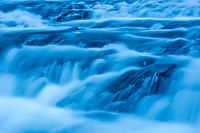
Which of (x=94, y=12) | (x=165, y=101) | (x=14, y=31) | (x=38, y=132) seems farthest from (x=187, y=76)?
(x=94, y=12)

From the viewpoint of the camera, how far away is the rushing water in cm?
270

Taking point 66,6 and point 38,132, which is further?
point 66,6

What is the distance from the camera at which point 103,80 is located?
3.37m

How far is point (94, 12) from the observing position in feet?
23.8

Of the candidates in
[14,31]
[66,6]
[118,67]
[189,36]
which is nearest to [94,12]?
[66,6]

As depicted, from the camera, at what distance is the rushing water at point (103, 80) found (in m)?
2.70

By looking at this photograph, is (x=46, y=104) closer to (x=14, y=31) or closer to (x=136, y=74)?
(x=136, y=74)

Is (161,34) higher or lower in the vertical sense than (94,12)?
lower

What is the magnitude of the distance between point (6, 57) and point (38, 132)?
205 centimetres

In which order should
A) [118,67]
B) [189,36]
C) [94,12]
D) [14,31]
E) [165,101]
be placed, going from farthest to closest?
[94,12]
[14,31]
[189,36]
[118,67]
[165,101]

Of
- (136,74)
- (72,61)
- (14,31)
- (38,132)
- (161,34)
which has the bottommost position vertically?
(38,132)

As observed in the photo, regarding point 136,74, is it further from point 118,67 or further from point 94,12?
point 94,12

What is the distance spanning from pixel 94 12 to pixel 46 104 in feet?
15.7

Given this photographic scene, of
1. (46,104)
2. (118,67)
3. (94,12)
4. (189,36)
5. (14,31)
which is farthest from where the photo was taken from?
(94,12)
